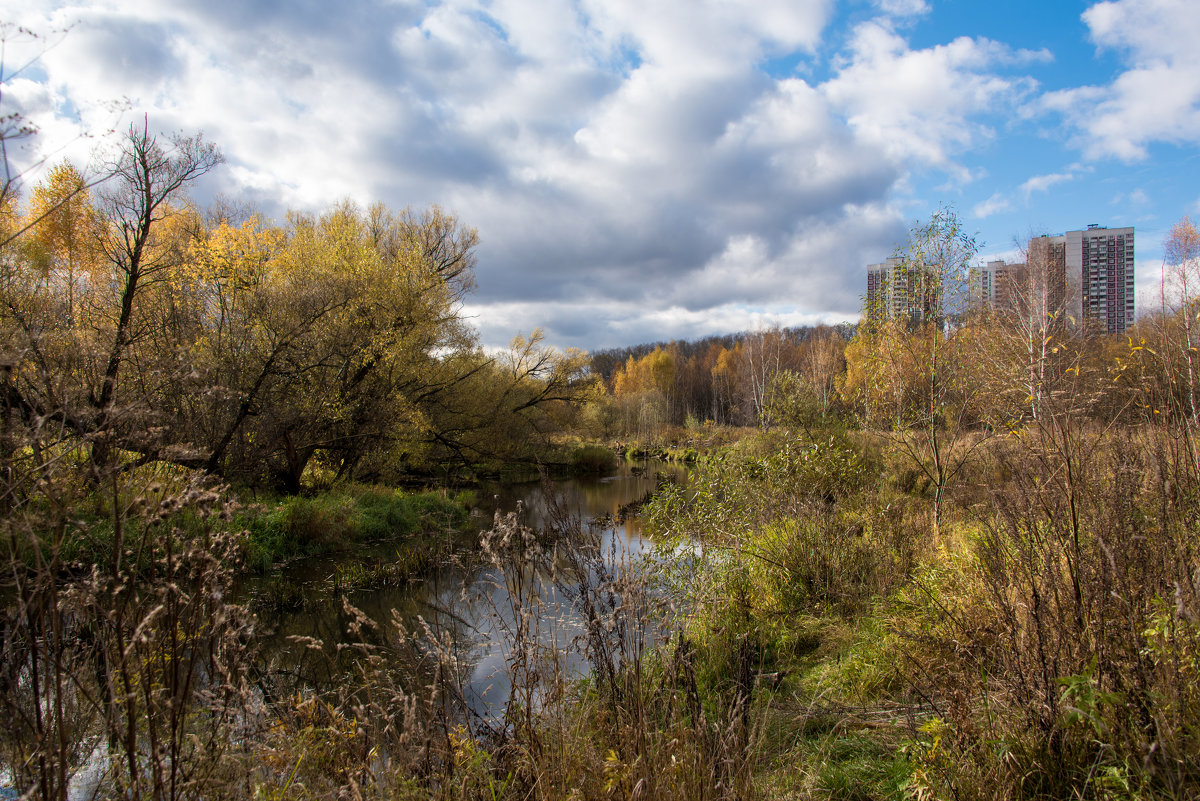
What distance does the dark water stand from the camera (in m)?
3.77

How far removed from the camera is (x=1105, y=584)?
95.6 inches

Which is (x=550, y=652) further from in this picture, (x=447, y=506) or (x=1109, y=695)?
(x=447, y=506)

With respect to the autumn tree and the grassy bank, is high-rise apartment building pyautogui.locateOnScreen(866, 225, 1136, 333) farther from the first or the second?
the grassy bank

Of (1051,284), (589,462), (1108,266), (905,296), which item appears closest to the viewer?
(905,296)

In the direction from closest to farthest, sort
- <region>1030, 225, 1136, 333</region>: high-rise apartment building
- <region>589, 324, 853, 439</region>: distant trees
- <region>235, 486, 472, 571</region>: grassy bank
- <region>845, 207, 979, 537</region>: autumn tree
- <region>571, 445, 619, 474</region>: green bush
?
<region>845, 207, 979, 537</region>: autumn tree < <region>235, 486, 472, 571</region>: grassy bank < <region>1030, 225, 1136, 333</region>: high-rise apartment building < <region>571, 445, 619, 474</region>: green bush < <region>589, 324, 853, 439</region>: distant trees

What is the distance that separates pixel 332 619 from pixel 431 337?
1052 cm

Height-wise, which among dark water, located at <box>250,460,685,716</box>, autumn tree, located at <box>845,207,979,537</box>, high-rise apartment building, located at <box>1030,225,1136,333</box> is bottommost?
dark water, located at <box>250,460,685,716</box>

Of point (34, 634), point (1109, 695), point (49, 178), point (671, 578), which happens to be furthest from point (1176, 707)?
point (49, 178)

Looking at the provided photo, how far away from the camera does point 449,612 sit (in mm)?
6719

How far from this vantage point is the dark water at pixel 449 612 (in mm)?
3771

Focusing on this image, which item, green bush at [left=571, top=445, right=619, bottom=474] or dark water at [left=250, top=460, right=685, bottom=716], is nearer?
dark water at [left=250, top=460, right=685, bottom=716]

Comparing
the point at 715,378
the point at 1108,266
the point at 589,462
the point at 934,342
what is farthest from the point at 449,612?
the point at 715,378

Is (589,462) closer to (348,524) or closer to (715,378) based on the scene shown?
(348,524)

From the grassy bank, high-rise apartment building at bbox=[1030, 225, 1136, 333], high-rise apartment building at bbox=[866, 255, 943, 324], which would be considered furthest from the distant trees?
high-rise apartment building at bbox=[866, 255, 943, 324]
